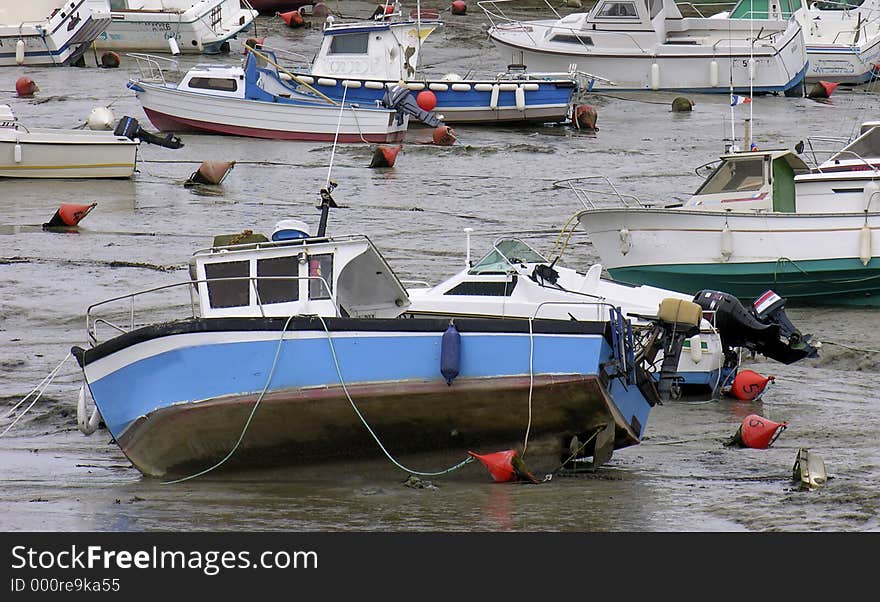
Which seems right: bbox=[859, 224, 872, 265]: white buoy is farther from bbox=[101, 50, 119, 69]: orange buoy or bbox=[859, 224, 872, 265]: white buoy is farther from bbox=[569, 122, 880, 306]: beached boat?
bbox=[101, 50, 119, 69]: orange buoy

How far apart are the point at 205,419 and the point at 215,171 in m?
15.9

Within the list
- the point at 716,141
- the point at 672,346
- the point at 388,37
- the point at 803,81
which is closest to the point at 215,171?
the point at 388,37

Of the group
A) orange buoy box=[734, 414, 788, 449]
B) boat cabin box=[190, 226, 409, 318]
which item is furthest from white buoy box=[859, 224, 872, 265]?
boat cabin box=[190, 226, 409, 318]

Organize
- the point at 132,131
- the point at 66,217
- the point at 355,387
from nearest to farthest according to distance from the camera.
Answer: the point at 355,387, the point at 66,217, the point at 132,131

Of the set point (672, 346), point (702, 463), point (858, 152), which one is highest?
point (858, 152)

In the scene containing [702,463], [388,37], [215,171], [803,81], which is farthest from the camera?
[803,81]

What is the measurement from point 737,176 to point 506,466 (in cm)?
948

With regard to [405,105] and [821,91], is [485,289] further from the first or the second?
[821,91]

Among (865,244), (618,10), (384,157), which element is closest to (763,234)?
(865,244)

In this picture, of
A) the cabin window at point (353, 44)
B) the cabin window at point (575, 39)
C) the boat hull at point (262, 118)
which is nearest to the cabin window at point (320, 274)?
the boat hull at point (262, 118)

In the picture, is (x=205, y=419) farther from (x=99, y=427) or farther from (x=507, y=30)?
(x=507, y=30)

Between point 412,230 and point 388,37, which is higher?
point 388,37

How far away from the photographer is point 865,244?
1973cm

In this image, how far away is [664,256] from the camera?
2036 cm
